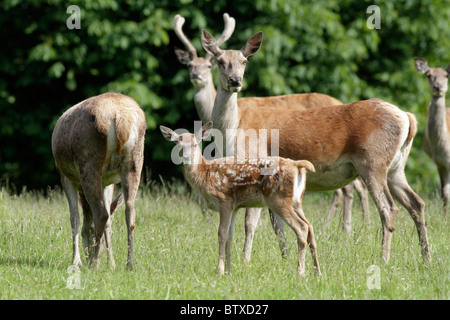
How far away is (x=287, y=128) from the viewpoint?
733 cm

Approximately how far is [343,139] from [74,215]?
2738 mm

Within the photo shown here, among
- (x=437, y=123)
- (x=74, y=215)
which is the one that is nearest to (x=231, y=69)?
(x=74, y=215)

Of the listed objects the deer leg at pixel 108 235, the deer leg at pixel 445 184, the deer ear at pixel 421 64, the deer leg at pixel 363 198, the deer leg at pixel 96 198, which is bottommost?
the deer leg at pixel 445 184

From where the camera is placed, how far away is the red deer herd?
5.81 metres

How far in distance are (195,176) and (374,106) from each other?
219cm

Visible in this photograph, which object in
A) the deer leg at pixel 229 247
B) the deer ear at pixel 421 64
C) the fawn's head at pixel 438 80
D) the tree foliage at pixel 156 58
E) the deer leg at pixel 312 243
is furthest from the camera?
the tree foliage at pixel 156 58

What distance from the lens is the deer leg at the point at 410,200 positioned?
6707mm

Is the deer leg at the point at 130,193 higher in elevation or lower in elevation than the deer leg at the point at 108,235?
higher

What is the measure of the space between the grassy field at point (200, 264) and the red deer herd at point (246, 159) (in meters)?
0.18

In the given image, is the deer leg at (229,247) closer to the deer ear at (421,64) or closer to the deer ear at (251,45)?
the deer ear at (251,45)

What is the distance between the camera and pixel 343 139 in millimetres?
7027

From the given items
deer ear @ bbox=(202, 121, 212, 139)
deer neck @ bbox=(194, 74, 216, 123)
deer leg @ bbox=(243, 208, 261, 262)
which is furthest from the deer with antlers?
deer ear @ bbox=(202, 121, 212, 139)

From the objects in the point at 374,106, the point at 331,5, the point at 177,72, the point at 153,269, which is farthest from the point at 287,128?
the point at 331,5

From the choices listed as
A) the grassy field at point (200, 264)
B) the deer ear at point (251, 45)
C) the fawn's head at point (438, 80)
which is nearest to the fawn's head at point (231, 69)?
the deer ear at point (251, 45)
